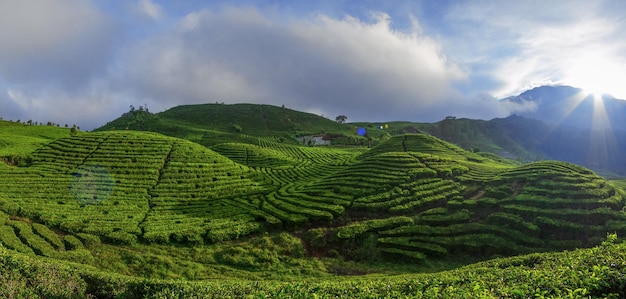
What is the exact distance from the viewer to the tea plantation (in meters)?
21.8

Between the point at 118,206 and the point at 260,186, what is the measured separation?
18471 mm

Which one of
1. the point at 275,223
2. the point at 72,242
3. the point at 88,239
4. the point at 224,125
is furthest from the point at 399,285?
the point at 224,125

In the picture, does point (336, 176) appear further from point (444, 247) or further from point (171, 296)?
point (171, 296)

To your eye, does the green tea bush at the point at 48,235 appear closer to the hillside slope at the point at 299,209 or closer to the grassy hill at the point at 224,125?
the hillside slope at the point at 299,209

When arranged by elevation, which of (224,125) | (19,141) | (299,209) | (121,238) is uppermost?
(224,125)

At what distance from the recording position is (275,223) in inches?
1471

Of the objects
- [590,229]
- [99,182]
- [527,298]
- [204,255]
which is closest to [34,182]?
[99,182]

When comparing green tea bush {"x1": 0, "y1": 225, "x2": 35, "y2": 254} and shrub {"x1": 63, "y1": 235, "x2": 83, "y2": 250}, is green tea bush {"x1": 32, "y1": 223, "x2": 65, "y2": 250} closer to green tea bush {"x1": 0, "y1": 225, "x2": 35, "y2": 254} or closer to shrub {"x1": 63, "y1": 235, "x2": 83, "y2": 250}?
shrub {"x1": 63, "y1": 235, "x2": 83, "y2": 250}

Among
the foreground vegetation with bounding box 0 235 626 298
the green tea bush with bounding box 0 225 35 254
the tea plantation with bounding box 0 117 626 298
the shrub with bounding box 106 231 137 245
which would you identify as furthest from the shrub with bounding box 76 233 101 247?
the foreground vegetation with bounding box 0 235 626 298

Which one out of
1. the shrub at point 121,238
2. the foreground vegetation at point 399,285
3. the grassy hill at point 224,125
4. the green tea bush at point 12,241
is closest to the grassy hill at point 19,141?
the green tea bush at point 12,241

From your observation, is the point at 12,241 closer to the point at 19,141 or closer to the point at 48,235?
the point at 48,235

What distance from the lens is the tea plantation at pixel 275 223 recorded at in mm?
21766

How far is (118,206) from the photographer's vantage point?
4125 centimetres

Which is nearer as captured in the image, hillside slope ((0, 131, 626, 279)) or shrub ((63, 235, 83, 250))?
shrub ((63, 235, 83, 250))
